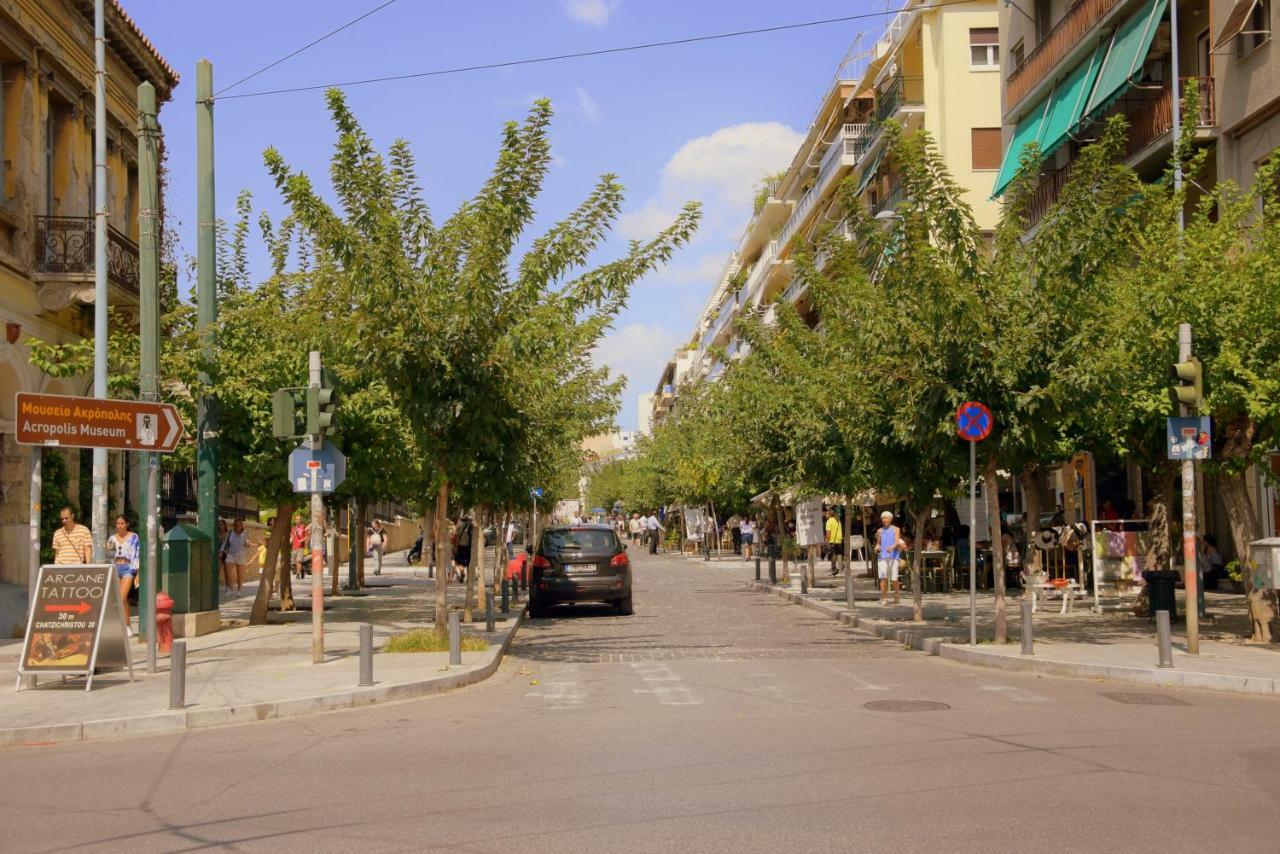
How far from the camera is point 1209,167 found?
27.2m

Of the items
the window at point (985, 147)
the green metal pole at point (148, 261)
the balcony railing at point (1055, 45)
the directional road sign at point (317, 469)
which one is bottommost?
the directional road sign at point (317, 469)

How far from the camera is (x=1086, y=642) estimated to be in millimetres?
17609

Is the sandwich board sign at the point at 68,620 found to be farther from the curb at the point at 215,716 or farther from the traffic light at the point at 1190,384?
the traffic light at the point at 1190,384

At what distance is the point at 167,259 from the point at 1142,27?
20.5 meters

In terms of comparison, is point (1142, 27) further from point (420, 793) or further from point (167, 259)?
point (420, 793)

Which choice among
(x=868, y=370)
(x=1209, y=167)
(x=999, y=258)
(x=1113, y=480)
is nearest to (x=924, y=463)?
(x=868, y=370)

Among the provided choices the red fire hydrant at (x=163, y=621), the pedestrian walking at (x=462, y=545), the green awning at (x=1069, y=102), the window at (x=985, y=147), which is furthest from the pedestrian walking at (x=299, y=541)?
the window at (x=985, y=147)

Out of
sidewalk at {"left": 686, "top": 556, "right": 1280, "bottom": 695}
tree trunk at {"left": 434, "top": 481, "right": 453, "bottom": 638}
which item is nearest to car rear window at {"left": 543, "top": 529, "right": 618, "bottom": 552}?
sidewalk at {"left": 686, "top": 556, "right": 1280, "bottom": 695}

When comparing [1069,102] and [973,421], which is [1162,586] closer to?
[973,421]

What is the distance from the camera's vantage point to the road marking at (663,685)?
41.9ft

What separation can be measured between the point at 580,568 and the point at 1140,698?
44.2 feet

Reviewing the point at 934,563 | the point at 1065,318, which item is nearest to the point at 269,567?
the point at 1065,318

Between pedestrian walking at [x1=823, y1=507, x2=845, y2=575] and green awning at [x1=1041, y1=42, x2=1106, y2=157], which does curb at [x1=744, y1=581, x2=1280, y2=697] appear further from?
pedestrian walking at [x1=823, y1=507, x2=845, y2=575]

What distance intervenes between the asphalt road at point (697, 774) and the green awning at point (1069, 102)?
18323mm
